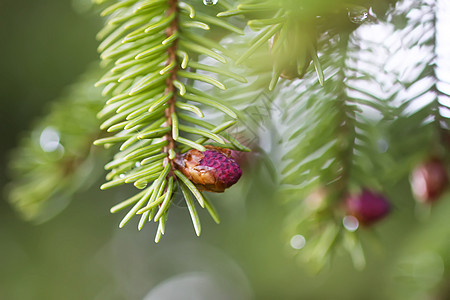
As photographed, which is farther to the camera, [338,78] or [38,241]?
[38,241]

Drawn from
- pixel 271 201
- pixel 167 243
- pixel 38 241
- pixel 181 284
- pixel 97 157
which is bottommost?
pixel 181 284

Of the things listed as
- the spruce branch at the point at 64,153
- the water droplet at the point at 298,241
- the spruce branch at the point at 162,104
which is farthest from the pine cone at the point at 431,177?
the spruce branch at the point at 64,153

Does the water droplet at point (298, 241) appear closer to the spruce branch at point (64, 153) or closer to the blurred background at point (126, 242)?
the blurred background at point (126, 242)

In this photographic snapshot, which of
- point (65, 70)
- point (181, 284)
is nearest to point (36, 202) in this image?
point (65, 70)

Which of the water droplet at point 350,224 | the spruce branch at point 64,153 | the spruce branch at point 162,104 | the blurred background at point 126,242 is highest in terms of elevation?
the spruce branch at point 162,104

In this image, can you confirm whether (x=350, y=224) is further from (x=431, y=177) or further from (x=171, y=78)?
(x=171, y=78)

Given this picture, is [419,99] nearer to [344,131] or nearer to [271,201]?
[344,131]
